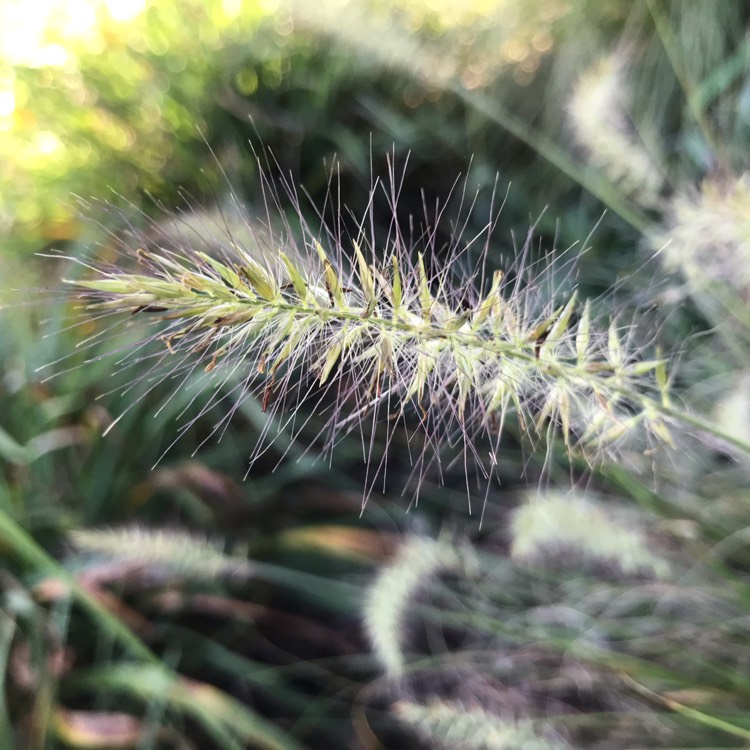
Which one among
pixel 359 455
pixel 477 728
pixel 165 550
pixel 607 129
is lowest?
pixel 477 728

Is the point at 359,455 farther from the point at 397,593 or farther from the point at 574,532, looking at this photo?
the point at 574,532

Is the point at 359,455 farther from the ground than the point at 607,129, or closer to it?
closer to it

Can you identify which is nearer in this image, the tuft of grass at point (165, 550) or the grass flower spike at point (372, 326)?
the grass flower spike at point (372, 326)

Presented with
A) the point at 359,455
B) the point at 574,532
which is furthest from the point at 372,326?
the point at 359,455

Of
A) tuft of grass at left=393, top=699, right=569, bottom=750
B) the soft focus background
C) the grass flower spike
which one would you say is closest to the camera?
the grass flower spike

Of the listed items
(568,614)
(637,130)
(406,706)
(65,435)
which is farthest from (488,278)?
(65,435)

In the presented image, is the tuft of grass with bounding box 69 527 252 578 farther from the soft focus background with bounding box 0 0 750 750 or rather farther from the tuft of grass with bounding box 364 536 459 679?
the tuft of grass with bounding box 364 536 459 679

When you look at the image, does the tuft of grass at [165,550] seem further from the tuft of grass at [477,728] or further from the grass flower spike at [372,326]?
the grass flower spike at [372,326]

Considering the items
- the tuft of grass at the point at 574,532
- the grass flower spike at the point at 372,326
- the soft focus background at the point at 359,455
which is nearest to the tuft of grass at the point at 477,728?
the soft focus background at the point at 359,455

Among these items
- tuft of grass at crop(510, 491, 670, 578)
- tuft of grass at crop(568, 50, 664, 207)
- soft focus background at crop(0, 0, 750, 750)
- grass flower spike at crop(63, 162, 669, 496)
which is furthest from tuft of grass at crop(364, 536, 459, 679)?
tuft of grass at crop(568, 50, 664, 207)
